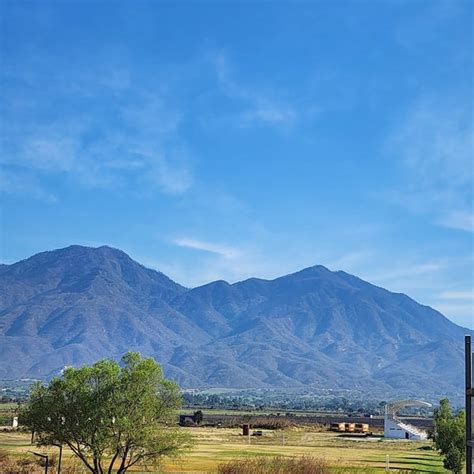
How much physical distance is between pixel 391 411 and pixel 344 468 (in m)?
48.0

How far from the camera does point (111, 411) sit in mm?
34750

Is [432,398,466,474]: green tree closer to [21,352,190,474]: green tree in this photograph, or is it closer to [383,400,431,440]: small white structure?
[21,352,190,474]: green tree

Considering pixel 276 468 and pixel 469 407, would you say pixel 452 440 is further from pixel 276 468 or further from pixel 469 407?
pixel 469 407

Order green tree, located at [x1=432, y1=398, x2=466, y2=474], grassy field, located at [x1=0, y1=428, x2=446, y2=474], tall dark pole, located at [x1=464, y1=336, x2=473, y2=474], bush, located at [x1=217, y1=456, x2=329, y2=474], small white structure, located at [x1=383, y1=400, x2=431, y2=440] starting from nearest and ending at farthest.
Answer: tall dark pole, located at [x1=464, y1=336, x2=473, y2=474]
bush, located at [x1=217, y1=456, x2=329, y2=474]
green tree, located at [x1=432, y1=398, x2=466, y2=474]
grassy field, located at [x1=0, y1=428, x2=446, y2=474]
small white structure, located at [x1=383, y1=400, x2=431, y2=440]

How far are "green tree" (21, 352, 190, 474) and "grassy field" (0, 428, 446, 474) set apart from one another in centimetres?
846

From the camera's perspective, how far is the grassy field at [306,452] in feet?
153

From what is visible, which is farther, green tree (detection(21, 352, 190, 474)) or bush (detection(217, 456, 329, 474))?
bush (detection(217, 456, 329, 474))

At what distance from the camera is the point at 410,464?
165 feet

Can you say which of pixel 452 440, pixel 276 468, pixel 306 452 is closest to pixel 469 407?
pixel 276 468

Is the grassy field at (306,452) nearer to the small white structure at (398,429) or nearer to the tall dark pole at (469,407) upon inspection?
the small white structure at (398,429)

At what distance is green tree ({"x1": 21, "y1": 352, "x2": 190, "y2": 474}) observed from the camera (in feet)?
114

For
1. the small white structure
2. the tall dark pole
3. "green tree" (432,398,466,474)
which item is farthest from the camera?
the small white structure

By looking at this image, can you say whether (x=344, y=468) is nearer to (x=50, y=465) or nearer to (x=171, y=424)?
(x=171, y=424)

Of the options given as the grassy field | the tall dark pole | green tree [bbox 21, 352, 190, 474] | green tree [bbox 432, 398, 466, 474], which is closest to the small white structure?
the grassy field
